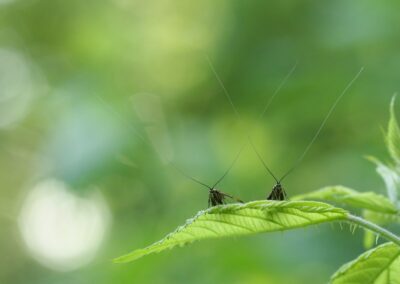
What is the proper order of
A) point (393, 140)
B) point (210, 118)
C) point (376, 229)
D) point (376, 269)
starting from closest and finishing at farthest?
point (376, 229)
point (376, 269)
point (393, 140)
point (210, 118)

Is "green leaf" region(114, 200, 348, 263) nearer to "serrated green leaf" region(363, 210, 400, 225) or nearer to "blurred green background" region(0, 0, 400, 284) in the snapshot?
"serrated green leaf" region(363, 210, 400, 225)

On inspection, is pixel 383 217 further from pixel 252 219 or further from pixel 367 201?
pixel 252 219

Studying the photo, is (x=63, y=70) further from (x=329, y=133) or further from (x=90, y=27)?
(x=329, y=133)

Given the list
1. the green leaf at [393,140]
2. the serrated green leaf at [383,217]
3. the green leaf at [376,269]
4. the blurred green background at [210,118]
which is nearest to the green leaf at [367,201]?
the serrated green leaf at [383,217]

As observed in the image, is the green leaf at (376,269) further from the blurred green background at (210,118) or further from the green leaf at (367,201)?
the blurred green background at (210,118)

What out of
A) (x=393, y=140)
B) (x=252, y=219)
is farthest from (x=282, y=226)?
(x=393, y=140)

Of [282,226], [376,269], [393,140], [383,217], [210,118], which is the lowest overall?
[376,269]
